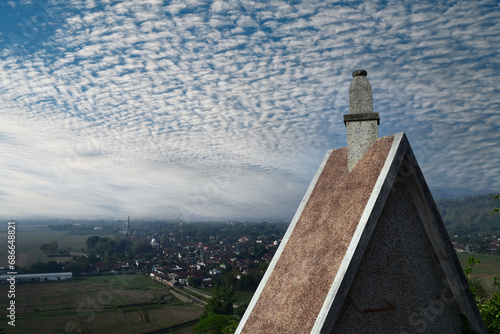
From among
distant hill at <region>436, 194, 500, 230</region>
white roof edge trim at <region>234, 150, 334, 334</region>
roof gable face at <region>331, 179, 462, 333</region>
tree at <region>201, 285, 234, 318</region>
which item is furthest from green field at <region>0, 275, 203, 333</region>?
distant hill at <region>436, 194, 500, 230</region>

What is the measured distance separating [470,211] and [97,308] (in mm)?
99230

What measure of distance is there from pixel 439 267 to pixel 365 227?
1.48m

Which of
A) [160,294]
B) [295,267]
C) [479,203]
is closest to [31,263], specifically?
[160,294]

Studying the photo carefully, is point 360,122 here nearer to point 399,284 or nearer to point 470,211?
point 399,284

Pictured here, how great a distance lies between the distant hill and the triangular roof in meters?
82.8

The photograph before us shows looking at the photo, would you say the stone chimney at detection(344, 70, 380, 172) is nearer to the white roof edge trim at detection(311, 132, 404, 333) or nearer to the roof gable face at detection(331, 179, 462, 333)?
the white roof edge trim at detection(311, 132, 404, 333)

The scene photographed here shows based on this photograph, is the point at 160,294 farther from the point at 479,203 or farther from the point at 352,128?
the point at 479,203

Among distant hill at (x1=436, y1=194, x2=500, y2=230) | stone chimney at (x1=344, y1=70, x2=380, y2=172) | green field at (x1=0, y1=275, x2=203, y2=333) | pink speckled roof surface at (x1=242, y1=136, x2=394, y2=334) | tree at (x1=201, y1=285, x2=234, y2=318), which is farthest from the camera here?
distant hill at (x1=436, y1=194, x2=500, y2=230)

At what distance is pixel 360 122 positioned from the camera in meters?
5.09

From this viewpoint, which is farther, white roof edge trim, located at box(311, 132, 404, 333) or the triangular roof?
the triangular roof

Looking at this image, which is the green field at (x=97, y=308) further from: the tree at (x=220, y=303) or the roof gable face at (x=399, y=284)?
the roof gable face at (x=399, y=284)

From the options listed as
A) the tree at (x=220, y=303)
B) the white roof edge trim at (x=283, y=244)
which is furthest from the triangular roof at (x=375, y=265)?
the tree at (x=220, y=303)

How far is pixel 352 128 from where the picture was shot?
5.13 m

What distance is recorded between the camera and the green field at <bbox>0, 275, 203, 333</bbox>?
43219mm
